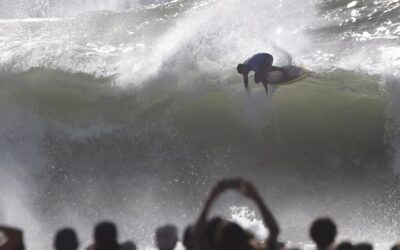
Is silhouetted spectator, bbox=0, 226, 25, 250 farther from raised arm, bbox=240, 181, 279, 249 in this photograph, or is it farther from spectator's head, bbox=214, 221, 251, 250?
raised arm, bbox=240, 181, 279, 249

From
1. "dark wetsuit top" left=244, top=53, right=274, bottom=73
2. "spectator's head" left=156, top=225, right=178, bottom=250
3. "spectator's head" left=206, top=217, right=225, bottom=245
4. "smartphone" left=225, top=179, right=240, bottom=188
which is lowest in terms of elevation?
"dark wetsuit top" left=244, top=53, right=274, bottom=73

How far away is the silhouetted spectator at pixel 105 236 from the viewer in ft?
12.0

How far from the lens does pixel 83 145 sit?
360 inches

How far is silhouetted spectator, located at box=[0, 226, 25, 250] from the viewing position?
11.8 ft

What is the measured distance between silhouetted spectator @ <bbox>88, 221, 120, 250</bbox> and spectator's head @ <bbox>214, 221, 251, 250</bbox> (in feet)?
2.74

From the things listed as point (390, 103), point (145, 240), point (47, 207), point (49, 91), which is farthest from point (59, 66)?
point (390, 103)

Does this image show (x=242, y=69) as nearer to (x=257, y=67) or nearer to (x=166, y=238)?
(x=257, y=67)

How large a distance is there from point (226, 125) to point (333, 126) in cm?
155

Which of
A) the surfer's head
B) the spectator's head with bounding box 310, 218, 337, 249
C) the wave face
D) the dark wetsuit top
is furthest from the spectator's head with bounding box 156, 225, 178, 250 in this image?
the dark wetsuit top

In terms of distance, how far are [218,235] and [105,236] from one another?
0.89 metres

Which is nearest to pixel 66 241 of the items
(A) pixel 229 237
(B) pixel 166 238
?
(B) pixel 166 238

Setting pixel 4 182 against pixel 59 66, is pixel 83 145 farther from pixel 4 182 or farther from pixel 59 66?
pixel 59 66

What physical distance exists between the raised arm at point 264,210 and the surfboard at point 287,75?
6.34m

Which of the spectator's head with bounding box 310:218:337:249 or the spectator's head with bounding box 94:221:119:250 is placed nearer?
the spectator's head with bounding box 310:218:337:249
